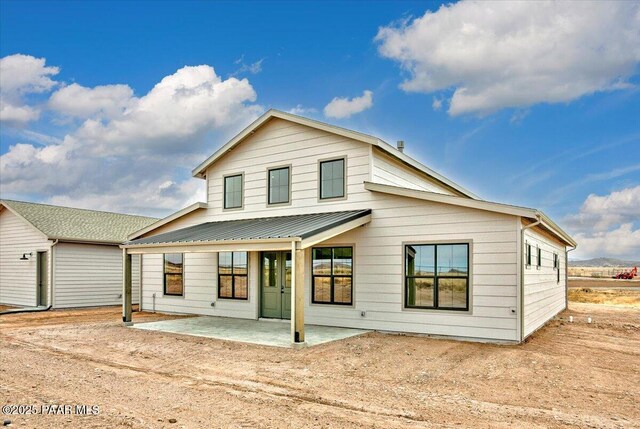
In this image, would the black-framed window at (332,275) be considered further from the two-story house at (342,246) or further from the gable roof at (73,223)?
the gable roof at (73,223)

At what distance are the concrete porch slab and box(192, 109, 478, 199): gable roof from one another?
4.94 metres

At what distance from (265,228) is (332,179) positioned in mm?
2466

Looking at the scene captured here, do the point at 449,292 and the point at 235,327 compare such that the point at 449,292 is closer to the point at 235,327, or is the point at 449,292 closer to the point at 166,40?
the point at 235,327

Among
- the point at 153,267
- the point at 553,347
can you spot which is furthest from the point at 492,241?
the point at 153,267

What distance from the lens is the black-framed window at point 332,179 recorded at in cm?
1326

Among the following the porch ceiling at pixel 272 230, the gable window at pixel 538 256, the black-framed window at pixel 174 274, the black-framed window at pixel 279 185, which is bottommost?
the black-framed window at pixel 174 274

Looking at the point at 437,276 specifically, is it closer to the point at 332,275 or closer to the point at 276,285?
the point at 332,275

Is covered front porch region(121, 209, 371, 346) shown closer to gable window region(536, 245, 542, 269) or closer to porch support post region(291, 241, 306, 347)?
porch support post region(291, 241, 306, 347)

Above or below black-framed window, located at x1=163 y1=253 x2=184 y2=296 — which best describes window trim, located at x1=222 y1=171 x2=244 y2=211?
above

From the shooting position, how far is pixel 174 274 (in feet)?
53.9

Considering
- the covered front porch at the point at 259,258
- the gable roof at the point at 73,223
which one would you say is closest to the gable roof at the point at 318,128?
the covered front porch at the point at 259,258

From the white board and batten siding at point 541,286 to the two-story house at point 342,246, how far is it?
5cm

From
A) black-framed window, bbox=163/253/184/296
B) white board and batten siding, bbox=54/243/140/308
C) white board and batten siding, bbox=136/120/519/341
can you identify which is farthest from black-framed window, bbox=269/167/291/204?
white board and batten siding, bbox=54/243/140/308

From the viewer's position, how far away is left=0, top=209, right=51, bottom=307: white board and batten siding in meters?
19.8
